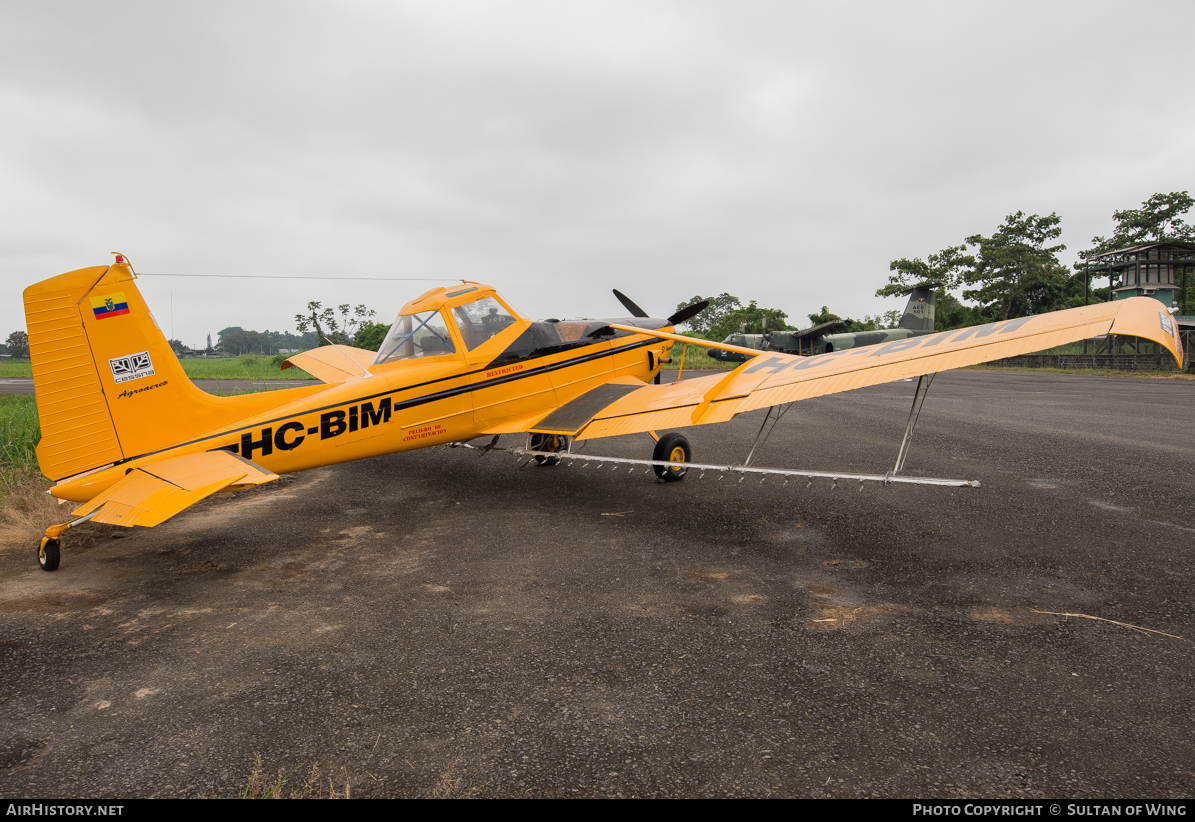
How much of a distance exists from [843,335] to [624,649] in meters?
36.9

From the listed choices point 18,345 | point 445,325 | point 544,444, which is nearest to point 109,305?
point 445,325

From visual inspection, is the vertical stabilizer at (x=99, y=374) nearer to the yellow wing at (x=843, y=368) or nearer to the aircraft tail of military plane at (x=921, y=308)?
the yellow wing at (x=843, y=368)

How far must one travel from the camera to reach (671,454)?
7727 millimetres

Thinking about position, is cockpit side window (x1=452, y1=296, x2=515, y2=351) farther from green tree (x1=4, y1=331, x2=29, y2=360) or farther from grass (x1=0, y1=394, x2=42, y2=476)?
green tree (x1=4, y1=331, x2=29, y2=360)

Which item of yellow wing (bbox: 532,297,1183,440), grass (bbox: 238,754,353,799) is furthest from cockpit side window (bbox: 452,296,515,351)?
grass (bbox: 238,754,353,799)

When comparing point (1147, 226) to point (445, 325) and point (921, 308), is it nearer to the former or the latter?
point (921, 308)

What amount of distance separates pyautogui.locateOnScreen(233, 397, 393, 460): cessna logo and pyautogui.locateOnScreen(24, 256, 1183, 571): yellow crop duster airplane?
0.01 metres

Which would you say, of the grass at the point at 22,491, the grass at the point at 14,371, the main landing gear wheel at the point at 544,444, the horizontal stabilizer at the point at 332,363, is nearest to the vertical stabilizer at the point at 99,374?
the grass at the point at 22,491

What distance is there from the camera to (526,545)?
530 cm

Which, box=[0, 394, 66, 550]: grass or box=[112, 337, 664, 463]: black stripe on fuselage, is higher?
box=[112, 337, 664, 463]: black stripe on fuselage

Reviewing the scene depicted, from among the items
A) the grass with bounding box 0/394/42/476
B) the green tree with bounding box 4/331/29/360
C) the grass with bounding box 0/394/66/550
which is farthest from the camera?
the green tree with bounding box 4/331/29/360

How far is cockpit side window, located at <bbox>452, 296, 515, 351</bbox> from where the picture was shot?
7055mm

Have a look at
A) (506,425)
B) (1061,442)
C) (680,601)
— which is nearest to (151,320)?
(506,425)
